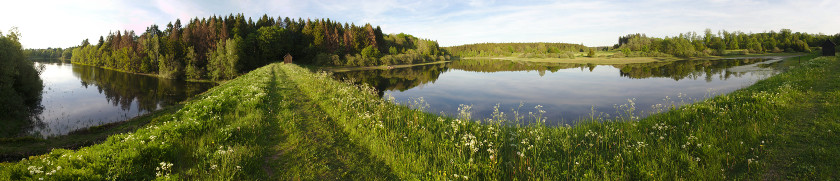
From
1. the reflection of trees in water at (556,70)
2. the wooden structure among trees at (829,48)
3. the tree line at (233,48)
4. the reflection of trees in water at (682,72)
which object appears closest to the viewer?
the reflection of trees in water at (682,72)

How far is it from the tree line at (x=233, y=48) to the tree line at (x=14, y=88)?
23.6 m

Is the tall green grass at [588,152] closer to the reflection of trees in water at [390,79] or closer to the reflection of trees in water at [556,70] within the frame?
the reflection of trees in water at [390,79]

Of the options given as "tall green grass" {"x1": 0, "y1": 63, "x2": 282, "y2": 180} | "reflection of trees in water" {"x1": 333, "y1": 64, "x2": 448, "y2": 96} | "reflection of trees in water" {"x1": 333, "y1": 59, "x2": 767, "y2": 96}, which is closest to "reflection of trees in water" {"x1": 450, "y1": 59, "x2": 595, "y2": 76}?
"reflection of trees in water" {"x1": 333, "y1": 59, "x2": 767, "y2": 96}

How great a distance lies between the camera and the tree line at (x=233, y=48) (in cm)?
5388

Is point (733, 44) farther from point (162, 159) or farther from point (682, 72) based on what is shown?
point (162, 159)

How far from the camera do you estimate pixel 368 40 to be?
8431 cm

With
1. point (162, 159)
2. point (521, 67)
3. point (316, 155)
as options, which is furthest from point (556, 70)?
point (162, 159)

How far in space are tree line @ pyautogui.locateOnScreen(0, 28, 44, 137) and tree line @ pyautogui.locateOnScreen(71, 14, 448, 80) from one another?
928 inches

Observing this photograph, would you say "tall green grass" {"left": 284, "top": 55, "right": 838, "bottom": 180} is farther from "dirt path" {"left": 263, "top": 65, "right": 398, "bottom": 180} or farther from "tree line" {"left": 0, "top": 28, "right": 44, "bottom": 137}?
"tree line" {"left": 0, "top": 28, "right": 44, "bottom": 137}

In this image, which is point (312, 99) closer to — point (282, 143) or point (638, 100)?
point (282, 143)

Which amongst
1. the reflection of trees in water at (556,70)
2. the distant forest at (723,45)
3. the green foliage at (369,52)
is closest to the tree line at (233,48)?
the green foliage at (369,52)

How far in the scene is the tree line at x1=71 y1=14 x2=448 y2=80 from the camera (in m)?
53.9

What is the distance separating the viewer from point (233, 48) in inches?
1962

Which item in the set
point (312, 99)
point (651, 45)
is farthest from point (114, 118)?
point (651, 45)
